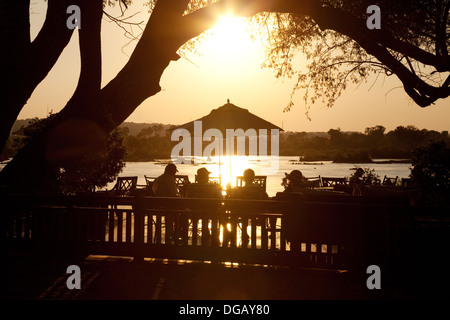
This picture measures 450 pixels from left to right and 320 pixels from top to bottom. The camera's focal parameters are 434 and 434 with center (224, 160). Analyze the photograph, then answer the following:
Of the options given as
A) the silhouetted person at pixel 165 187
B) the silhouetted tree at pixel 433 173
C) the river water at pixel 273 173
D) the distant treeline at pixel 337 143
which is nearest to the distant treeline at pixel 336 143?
the distant treeline at pixel 337 143

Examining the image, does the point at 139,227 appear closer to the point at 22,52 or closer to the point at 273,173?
the point at 22,52

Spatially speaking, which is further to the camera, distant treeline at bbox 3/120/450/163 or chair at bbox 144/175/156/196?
distant treeline at bbox 3/120/450/163

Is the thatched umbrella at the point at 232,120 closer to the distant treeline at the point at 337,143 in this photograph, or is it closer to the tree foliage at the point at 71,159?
the tree foliage at the point at 71,159

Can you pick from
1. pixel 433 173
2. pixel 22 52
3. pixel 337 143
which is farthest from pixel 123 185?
pixel 337 143

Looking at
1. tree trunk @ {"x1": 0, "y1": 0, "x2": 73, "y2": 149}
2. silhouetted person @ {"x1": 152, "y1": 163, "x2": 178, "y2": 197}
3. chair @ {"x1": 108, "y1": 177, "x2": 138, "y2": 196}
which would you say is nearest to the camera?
tree trunk @ {"x1": 0, "y1": 0, "x2": 73, "y2": 149}

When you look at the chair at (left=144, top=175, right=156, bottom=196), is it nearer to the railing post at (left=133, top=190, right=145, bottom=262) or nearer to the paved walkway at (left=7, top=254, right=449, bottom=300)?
the railing post at (left=133, top=190, right=145, bottom=262)

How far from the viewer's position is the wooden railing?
19.9 ft

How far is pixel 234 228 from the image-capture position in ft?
21.4

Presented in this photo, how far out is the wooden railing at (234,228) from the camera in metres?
6.07

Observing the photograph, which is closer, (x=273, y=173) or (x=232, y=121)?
(x=232, y=121)

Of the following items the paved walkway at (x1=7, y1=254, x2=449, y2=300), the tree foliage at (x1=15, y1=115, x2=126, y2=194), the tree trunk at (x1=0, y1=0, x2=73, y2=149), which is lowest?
the paved walkway at (x1=7, y1=254, x2=449, y2=300)

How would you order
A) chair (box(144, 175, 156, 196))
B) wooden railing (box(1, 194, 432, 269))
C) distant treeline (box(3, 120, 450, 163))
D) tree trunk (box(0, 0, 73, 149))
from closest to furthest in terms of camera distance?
wooden railing (box(1, 194, 432, 269)), tree trunk (box(0, 0, 73, 149)), chair (box(144, 175, 156, 196)), distant treeline (box(3, 120, 450, 163))

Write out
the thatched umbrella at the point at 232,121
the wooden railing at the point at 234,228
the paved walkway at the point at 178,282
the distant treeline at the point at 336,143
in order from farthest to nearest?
the distant treeline at the point at 336,143 < the thatched umbrella at the point at 232,121 < the wooden railing at the point at 234,228 < the paved walkway at the point at 178,282

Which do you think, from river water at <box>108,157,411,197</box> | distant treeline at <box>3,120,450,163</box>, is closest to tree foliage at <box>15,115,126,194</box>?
river water at <box>108,157,411,197</box>
